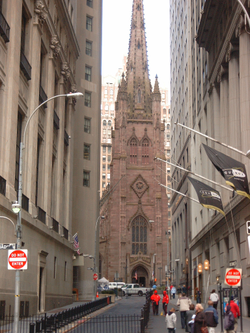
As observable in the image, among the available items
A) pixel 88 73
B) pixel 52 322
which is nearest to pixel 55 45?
pixel 52 322

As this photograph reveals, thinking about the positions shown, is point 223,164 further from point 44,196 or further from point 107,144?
point 107,144

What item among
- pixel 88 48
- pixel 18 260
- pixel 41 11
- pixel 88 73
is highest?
pixel 88 48

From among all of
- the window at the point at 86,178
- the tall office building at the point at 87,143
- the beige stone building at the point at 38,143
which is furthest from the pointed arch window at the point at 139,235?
the beige stone building at the point at 38,143

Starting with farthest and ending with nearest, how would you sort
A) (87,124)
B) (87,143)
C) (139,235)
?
1. (139,235)
2. (87,124)
3. (87,143)

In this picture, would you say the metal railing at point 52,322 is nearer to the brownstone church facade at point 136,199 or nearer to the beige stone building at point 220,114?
the beige stone building at point 220,114

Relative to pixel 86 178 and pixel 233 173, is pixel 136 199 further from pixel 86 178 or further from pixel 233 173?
pixel 233 173

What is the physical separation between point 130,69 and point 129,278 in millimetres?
51150

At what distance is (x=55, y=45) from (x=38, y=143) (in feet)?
24.9

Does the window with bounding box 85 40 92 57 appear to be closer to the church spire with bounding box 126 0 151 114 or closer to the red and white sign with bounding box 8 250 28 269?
the red and white sign with bounding box 8 250 28 269

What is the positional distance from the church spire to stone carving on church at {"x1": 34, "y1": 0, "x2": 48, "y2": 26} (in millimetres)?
84384

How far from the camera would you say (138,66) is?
12200cm

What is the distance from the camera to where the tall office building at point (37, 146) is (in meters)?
23.0

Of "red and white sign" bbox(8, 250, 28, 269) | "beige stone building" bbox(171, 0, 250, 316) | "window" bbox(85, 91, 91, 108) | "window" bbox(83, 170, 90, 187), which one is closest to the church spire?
"window" bbox(85, 91, 91, 108)

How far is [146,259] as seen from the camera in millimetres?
102562
